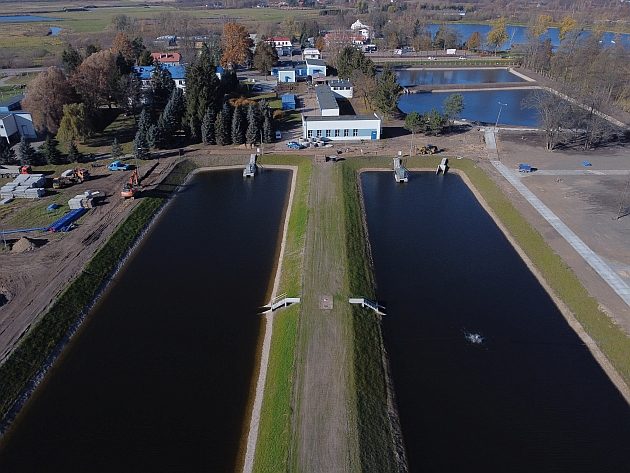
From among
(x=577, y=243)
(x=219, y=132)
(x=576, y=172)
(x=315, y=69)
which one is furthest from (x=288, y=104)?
(x=577, y=243)

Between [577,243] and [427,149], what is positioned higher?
[427,149]

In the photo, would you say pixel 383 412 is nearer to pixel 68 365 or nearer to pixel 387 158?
pixel 68 365

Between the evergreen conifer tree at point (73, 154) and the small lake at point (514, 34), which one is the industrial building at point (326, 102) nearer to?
the evergreen conifer tree at point (73, 154)

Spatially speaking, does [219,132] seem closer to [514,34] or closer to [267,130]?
[267,130]

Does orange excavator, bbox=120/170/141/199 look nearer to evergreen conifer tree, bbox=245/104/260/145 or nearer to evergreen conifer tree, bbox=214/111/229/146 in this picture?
evergreen conifer tree, bbox=214/111/229/146

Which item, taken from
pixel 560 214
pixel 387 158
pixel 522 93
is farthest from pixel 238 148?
pixel 522 93

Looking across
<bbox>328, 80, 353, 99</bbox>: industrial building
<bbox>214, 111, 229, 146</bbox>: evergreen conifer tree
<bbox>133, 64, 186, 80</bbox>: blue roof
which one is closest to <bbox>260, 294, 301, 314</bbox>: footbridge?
<bbox>214, 111, 229, 146</bbox>: evergreen conifer tree
